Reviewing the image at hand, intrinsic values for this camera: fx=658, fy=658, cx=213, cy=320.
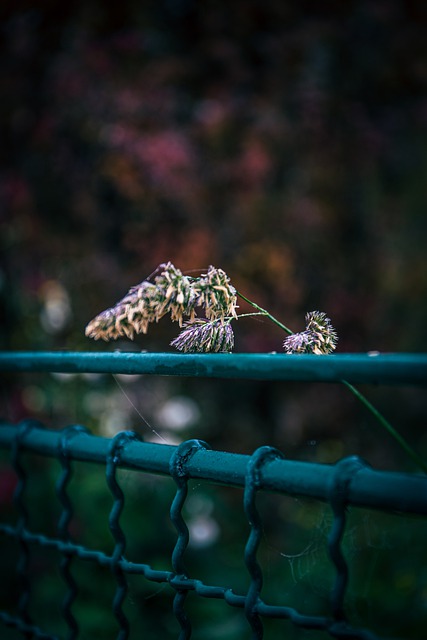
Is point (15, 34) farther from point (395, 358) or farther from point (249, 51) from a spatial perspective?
point (395, 358)

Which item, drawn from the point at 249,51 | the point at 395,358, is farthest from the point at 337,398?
the point at 395,358

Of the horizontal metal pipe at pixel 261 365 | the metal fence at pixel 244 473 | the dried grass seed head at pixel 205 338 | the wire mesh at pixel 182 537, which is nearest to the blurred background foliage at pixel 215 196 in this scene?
the wire mesh at pixel 182 537

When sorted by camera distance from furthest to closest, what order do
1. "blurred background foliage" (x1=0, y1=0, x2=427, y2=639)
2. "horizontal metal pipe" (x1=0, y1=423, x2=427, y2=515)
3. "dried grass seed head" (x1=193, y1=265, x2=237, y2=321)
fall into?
"blurred background foliage" (x1=0, y1=0, x2=427, y2=639), "dried grass seed head" (x1=193, y1=265, x2=237, y2=321), "horizontal metal pipe" (x1=0, y1=423, x2=427, y2=515)

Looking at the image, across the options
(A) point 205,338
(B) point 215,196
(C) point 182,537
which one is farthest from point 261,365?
(B) point 215,196

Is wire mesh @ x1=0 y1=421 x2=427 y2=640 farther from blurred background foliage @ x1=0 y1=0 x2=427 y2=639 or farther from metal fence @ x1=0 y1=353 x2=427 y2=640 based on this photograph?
blurred background foliage @ x1=0 y1=0 x2=427 y2=639

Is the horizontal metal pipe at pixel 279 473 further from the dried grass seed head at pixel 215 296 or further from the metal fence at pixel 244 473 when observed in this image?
the dried grass seed head at pixel 215 296

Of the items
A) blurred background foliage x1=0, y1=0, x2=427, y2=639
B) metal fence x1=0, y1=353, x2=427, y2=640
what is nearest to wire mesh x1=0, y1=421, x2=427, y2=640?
metal fence x1=0, y1=353, x2=427, y2=640
